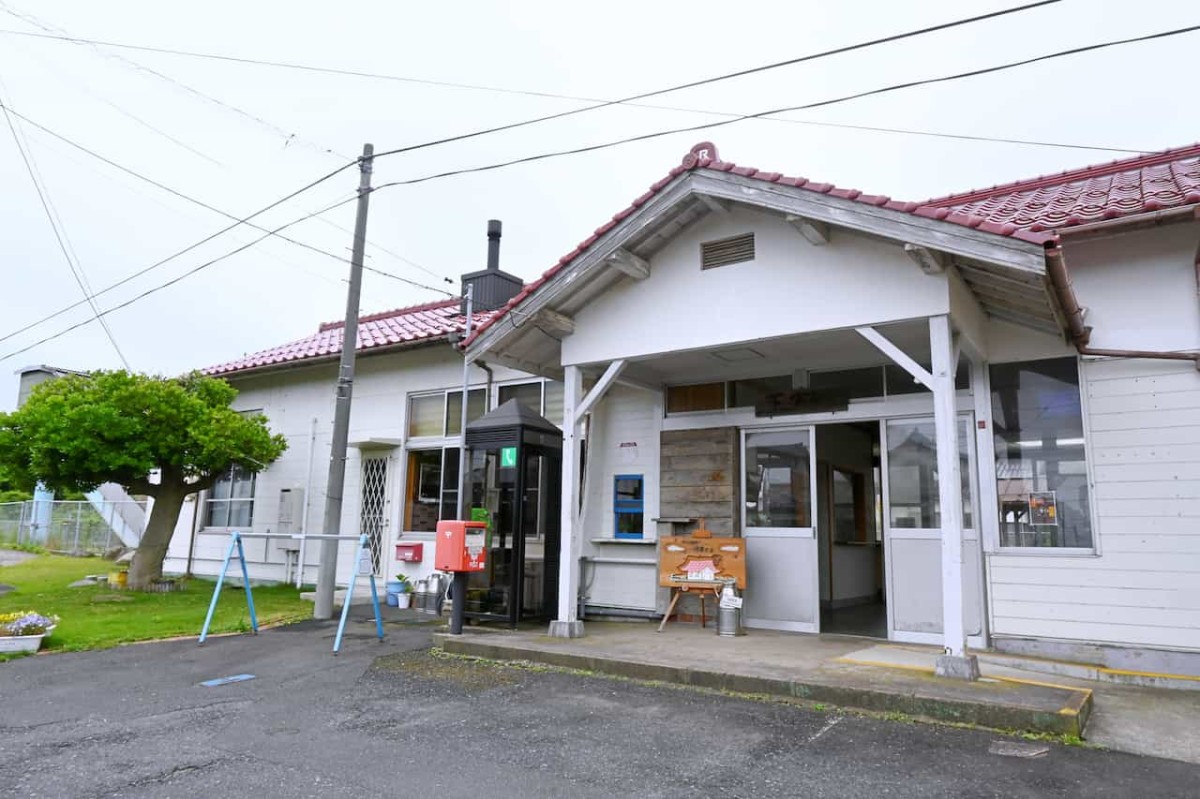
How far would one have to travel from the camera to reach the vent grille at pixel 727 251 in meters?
6.32

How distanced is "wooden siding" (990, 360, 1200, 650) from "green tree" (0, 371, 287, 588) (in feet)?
32.0

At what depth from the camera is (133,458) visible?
32.0 ft

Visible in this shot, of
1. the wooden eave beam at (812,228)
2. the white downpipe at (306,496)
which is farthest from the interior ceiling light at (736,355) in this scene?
the white downpipe at (306,496)

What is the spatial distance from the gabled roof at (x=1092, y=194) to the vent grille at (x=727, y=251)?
6.41 ft

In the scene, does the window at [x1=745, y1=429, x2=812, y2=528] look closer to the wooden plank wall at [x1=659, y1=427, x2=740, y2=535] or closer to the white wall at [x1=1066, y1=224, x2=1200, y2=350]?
the wooden plank wall at [x1=659, y1=427, x2=740, y2=535]

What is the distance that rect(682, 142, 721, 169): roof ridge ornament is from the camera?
6197 mm

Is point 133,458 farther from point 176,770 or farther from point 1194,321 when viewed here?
point 1194,321

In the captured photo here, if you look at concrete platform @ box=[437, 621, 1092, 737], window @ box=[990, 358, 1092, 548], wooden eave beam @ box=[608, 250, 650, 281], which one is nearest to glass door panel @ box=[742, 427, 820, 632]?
concrete platform @ box=[437, 621, 1092, 737]

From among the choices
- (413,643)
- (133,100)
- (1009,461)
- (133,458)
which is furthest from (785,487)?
(133,100)

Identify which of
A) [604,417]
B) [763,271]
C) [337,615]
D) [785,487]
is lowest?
[337,615]

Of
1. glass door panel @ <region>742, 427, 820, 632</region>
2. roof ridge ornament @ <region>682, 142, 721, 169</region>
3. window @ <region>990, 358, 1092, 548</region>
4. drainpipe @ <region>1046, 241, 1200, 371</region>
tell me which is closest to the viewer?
drainpipe @ <region>1046, 241, 1200, 371</region>

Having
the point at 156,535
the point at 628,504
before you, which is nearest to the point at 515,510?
the point at 628,504

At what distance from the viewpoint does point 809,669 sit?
17.2 feet

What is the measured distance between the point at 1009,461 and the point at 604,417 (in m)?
4.33
